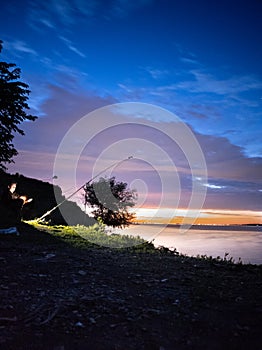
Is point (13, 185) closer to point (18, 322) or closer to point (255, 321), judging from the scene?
point (18, 322)

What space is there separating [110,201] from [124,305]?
27790mm

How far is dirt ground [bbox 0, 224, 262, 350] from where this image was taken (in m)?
3.88

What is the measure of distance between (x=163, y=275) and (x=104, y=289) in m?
2.04

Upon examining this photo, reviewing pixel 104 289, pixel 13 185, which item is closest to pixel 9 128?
pixel 13 185

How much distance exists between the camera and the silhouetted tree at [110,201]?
3238 centimetres

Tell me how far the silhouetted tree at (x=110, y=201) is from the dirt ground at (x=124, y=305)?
23.9 meters

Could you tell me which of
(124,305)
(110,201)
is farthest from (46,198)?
(124,305)

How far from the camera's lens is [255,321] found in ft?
14.9

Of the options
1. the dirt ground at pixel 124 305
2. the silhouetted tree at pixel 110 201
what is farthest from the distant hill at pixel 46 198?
the dirt ground at pixel 124 305

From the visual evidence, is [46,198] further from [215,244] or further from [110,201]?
[215,244]

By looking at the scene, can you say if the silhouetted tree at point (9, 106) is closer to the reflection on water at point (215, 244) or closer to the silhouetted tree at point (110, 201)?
the reflection on water at point (215, 244)

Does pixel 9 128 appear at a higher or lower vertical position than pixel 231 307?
higher

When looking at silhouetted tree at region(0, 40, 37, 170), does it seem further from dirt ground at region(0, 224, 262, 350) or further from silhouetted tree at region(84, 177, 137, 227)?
silhouetted tree at region(84, 177, 137, 227)

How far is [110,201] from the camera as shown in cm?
3278
